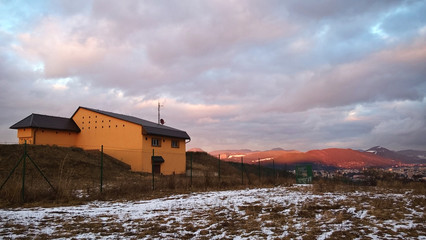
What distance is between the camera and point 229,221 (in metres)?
7.52

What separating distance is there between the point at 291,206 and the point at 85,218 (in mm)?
6214

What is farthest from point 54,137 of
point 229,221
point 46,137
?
point 229,221

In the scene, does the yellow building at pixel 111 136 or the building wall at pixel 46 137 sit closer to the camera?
the building wall at pixel 46 137

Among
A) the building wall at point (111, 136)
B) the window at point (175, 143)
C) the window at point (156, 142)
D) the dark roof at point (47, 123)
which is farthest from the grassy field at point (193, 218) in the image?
the window at point (175, 143)

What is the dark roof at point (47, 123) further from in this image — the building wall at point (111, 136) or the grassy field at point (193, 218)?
the grassy field at point (193, 218)

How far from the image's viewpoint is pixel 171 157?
33.4 metres

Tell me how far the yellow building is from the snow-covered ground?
791 inches

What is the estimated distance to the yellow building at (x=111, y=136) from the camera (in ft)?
97.2

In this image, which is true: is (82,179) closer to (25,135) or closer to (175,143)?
(25,135)

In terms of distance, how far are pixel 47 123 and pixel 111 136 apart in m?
6.62

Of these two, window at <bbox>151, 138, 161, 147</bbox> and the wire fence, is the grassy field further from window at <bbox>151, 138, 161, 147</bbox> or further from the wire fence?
window at <bbox>151, 138, 161, 147</bbox>

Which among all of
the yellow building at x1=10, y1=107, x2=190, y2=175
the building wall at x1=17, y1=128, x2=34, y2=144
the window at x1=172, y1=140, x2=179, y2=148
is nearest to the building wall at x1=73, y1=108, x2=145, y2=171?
the yellow building at x1=10, y1=107, x2=190, y2=175

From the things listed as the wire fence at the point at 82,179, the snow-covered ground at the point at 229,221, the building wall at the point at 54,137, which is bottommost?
the snow-covered ground at the point at 229,221

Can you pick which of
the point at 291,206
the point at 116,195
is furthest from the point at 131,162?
the point at 291,206
